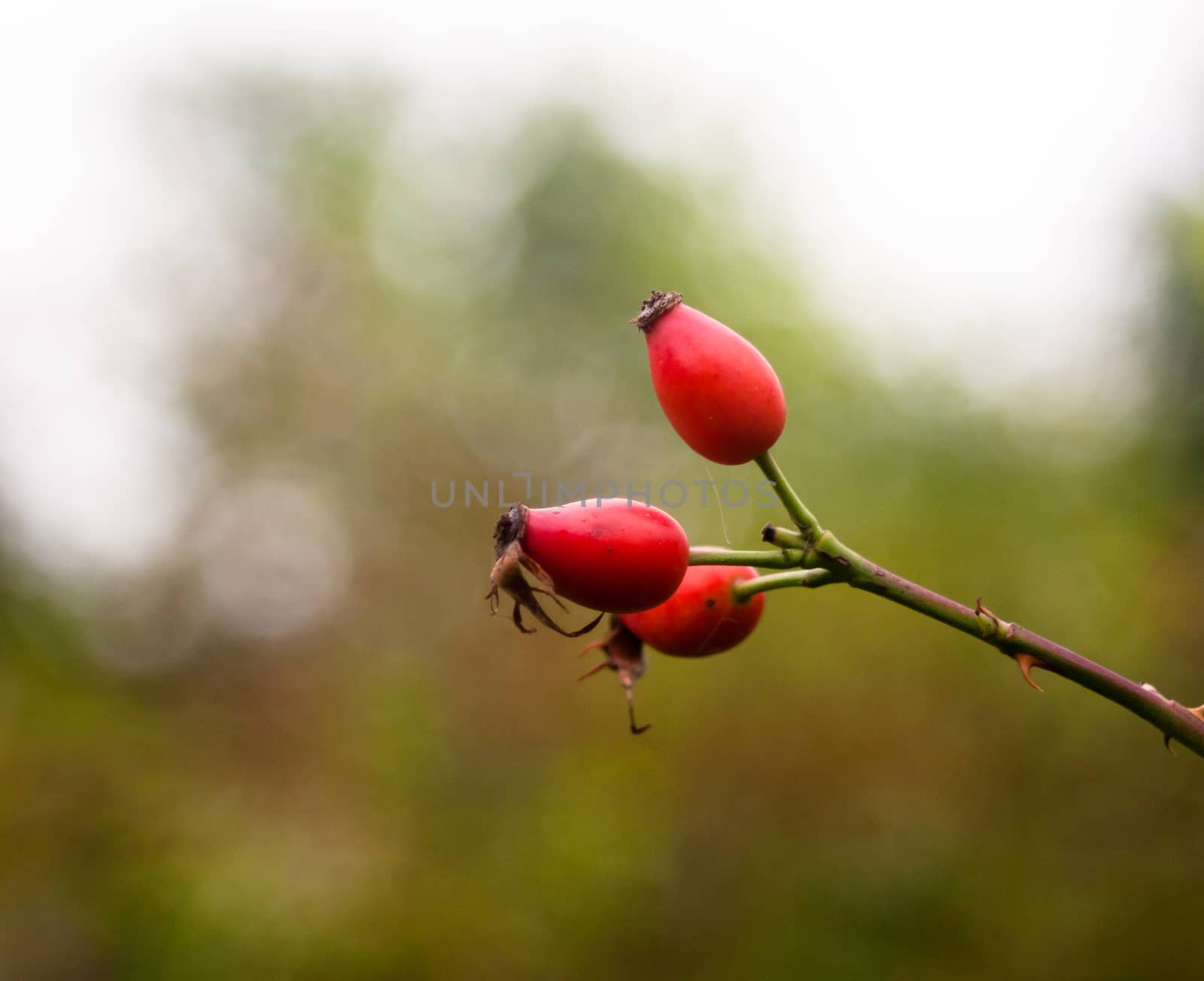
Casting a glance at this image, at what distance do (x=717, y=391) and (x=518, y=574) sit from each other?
0.43 metres

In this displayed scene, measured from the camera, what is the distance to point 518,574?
1286 mm

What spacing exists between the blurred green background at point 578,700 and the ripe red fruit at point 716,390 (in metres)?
5.46

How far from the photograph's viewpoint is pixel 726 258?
9.23 m

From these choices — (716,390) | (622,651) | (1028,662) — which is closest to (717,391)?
(716,390)

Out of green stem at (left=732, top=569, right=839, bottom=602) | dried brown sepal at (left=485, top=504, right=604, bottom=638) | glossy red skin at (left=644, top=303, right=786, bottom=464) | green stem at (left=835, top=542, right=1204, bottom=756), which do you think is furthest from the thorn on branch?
dried brown sepal at (left=485, top=504, right=604, bottom=638)

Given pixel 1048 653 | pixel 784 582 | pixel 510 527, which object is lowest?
pixel 1048 653

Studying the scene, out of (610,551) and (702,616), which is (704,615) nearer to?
(702,616)

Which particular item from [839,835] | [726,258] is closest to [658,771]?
[839,835]

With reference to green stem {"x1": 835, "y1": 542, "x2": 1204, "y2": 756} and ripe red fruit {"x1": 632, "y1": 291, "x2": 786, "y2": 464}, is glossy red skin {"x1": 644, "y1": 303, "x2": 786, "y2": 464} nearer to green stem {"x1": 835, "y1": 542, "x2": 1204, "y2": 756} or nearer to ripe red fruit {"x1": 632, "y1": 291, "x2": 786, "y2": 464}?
ripe red fruit {"x1": 632, "y1": 291, "x2": 786, "y2": 464}

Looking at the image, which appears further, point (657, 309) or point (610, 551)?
point (657, 309)

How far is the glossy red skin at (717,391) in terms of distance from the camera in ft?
4.23

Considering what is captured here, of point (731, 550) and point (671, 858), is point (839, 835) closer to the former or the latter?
point (671, 858)

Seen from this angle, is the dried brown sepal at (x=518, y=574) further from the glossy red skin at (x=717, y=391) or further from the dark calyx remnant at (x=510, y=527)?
the glossy red skin at (x=717, y=391)

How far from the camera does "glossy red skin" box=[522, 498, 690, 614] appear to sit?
1.22m
